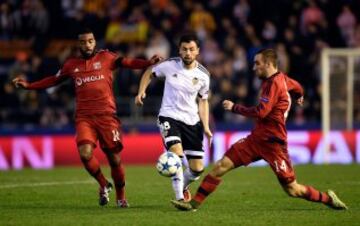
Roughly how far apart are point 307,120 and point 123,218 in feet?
47.6

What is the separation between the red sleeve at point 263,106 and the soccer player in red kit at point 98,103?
6.42 feet

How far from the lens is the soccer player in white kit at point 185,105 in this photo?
13750 mm

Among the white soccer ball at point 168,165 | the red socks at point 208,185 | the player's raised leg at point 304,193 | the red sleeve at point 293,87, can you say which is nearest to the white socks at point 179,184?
the white soccer ball at point 168,165

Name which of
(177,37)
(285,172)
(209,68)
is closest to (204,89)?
(285,172)

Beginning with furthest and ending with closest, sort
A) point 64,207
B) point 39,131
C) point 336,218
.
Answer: point 39,131
point 64,207
point 336,218

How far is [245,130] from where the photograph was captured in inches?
1021

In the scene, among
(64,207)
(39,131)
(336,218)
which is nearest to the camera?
(336,218)

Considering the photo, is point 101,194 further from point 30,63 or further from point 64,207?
point 30,63

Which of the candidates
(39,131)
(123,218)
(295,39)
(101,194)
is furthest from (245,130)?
(123,218)

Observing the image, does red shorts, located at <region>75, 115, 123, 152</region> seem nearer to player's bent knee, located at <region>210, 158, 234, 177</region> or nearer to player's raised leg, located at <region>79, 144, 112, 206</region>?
player's raised leg, located at <region>79, 144, 112, 206</region>

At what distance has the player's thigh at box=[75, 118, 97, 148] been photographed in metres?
13.7

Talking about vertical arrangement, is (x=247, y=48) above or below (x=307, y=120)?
above

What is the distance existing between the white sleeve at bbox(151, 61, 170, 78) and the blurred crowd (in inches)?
454

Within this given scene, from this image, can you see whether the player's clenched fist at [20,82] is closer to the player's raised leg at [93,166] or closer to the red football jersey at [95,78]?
the red football jersey at [95,78]
